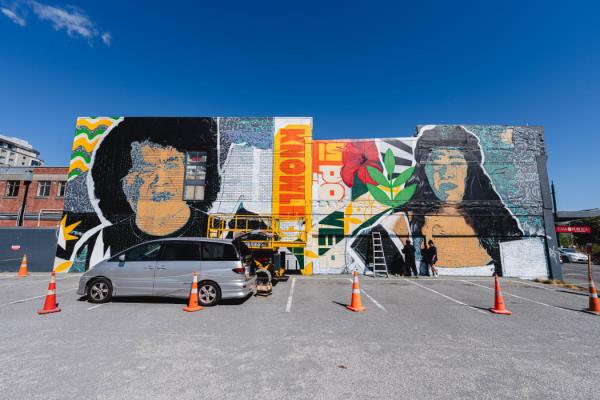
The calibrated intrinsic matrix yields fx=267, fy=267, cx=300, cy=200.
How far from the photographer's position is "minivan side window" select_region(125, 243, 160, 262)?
7.17 m

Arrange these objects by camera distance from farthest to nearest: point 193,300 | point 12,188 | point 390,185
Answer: point 12,188, point 390,185, point 193,300

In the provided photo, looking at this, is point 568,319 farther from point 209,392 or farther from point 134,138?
point 134,138

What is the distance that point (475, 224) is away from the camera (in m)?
14.1

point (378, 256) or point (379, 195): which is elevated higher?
point (379, 195)

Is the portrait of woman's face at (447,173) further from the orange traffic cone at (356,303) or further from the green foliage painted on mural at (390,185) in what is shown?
the orange traffic cone at (356,303)

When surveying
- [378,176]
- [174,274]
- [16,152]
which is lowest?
[174,274]

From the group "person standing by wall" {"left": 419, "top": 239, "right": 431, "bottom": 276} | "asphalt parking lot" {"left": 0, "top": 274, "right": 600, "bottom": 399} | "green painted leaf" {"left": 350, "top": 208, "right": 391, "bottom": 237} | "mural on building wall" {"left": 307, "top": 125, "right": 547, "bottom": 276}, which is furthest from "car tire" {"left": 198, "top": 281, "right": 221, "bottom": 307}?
"person standing by wall" {"left": 419, "top": 239, "right": 431, "bottom": 276}

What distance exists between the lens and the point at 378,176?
48.1 feet

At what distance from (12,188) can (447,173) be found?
4115 centimetres

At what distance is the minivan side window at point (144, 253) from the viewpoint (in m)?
7.17

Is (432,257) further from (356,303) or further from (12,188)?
(12,188)

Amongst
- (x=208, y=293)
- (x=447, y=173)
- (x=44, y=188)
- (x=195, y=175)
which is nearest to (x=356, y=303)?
(x=208, y=293)

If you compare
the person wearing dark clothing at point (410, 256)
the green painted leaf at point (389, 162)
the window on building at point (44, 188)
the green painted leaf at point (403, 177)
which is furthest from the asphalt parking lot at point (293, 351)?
the window on building at point (44, 188)

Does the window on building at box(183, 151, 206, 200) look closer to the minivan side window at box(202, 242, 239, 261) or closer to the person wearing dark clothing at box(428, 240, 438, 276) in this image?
the minivan side window at box(202, 242, 239, 261)
